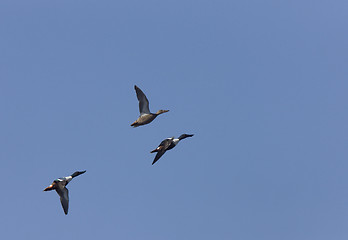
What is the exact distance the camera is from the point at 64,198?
8112 cm

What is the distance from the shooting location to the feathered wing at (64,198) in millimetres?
81062

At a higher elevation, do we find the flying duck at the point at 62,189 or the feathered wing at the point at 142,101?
the feathered wing at the point at 142,101

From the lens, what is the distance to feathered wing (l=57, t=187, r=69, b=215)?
81062mm

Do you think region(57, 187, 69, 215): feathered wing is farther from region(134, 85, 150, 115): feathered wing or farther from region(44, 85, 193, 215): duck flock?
region(134, 85, 150, 115): feathered wing

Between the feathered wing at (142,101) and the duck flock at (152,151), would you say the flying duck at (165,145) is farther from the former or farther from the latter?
the feathered wing at (142,101)

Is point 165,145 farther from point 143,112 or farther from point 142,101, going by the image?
point 142,101

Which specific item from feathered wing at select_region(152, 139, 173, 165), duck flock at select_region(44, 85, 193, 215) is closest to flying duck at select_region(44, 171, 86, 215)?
duck flock at select_region(44, 85, 193, 215)

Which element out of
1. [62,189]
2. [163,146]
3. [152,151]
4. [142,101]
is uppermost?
[142,101]

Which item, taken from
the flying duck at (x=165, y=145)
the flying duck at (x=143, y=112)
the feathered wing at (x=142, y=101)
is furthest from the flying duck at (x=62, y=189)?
the feathered wing at (x=142, y=101)

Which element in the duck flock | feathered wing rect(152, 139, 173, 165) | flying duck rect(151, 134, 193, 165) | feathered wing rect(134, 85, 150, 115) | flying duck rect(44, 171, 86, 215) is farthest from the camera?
feathered wing rect(134, 85, 150, 115)

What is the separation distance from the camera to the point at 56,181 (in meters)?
80.8

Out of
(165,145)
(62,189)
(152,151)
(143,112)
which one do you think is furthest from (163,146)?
(62,189)

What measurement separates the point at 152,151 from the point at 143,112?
7664 mm

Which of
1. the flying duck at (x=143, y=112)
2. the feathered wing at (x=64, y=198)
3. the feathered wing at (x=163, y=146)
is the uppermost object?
the flying duck at (x=143, y=112)
